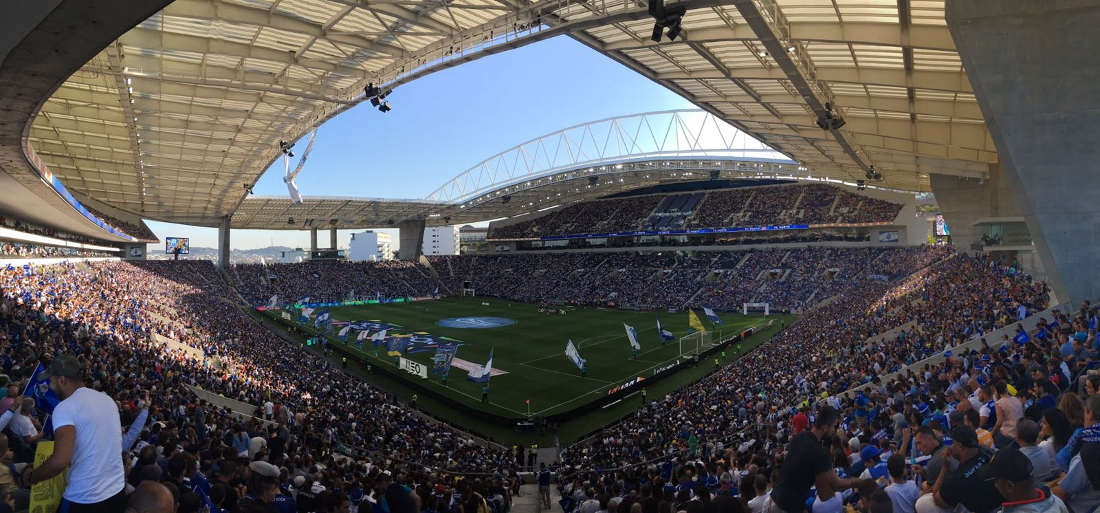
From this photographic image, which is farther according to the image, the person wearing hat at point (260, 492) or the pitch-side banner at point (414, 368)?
the pitch-side banner at point (414, 368)

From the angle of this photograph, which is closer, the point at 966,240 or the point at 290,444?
the point at 290,444

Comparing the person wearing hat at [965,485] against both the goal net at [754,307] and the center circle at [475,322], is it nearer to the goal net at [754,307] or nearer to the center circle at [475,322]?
the center circle at [475,322]

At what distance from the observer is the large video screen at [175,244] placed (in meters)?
66.8

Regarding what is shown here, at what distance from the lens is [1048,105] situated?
39.4ft

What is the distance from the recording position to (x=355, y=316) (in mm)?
53094

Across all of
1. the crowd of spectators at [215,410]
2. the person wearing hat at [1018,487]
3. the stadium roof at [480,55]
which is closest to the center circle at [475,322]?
the crowd of spectators at [215,410]

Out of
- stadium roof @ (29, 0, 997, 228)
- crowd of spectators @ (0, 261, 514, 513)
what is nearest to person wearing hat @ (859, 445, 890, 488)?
crowd of spectators @ (0, 261, 514, 513)

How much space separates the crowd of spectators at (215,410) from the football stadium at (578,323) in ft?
0.34

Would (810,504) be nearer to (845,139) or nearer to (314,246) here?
(845,139)

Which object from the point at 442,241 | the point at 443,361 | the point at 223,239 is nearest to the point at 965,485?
the point at 443,361

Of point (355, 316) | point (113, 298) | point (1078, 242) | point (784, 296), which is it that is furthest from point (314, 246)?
point (1078, 242)

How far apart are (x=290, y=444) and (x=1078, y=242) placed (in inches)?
705

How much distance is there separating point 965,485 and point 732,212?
6636cm

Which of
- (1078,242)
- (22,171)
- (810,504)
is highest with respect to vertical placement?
(22,171)
